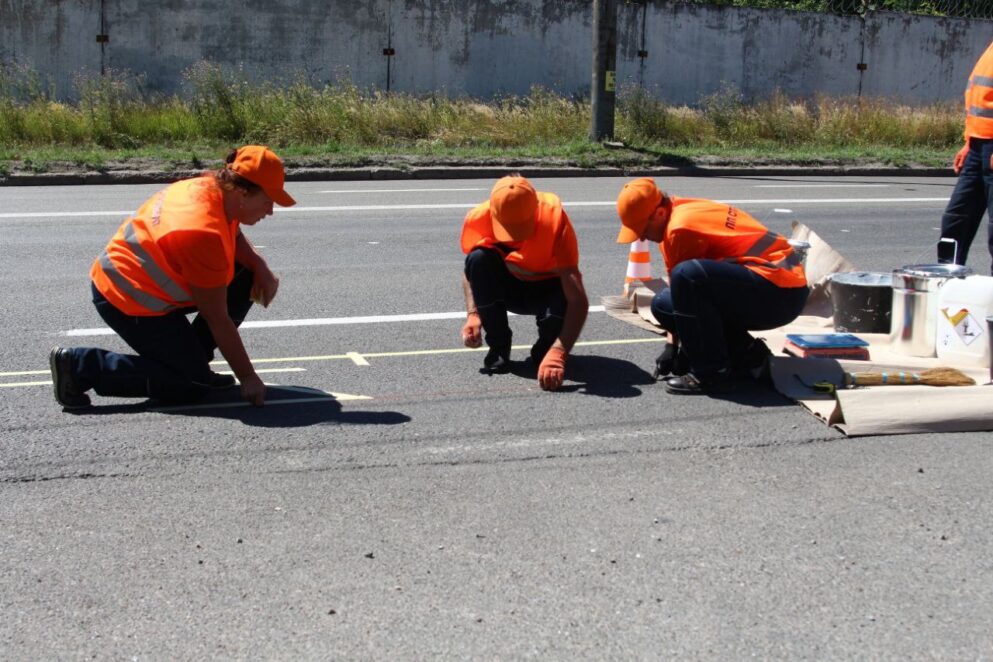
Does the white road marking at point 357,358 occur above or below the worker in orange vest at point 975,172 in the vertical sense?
below

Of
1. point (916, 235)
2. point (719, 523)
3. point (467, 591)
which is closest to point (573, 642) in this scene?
point (467, 591)

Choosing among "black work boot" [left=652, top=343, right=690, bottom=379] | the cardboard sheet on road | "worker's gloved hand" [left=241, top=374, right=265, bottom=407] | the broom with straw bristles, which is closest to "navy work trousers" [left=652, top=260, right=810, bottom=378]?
"black work boot" [left=652, top=343, right=690, bottom=379]

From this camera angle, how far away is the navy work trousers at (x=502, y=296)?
6.31m

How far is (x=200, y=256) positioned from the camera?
5.23 meters

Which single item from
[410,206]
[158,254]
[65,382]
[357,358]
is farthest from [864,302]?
[410,206]

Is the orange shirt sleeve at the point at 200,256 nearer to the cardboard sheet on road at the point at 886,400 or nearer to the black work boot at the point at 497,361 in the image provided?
the black work boot at the point at 497,361

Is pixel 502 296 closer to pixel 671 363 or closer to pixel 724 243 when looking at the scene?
pixel 671 363

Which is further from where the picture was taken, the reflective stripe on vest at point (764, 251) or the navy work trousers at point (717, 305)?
the reflective stripe on vest at point (764, 251)

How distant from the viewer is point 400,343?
711cm

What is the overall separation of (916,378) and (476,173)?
445 inches

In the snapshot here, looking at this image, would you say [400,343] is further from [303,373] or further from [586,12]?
[586,12]

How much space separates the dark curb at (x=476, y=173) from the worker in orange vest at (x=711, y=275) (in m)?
10.7

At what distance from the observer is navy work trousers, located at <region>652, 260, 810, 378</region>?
18.9ft

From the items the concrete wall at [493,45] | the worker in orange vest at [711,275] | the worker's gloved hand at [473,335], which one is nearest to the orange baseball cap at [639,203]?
the worker in orange vest at [711,275]
